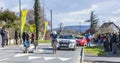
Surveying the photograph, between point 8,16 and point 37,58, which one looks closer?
point 37,58

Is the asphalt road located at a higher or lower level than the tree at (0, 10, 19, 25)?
lower

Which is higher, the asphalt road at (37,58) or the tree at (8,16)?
the tree at (8,16)

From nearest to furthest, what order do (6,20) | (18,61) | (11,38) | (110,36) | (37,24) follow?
(18,61) → (110,36) → (11,38) → (37,24) → (6,20)

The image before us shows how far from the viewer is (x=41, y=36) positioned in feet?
260

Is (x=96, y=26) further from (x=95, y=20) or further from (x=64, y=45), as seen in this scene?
(x=64, y=45)

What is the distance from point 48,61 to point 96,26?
308 ft

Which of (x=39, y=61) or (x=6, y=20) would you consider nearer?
(x=39, y=61)

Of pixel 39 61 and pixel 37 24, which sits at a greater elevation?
pixel 37 24

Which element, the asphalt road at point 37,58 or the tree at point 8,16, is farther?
the tree at point 8,16

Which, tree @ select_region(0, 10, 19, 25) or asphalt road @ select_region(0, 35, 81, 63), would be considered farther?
tree @ select_region(0, 10, 19, 25)

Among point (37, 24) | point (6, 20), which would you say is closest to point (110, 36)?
point (37, 24)

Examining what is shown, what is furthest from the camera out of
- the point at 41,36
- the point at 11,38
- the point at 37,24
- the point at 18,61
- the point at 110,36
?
the point at 41,36

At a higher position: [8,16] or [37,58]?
[8,16]

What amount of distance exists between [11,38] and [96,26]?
69.4m
